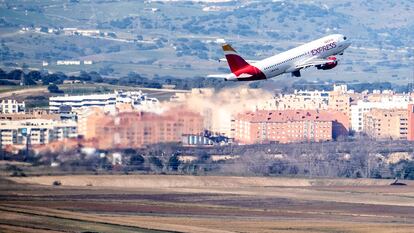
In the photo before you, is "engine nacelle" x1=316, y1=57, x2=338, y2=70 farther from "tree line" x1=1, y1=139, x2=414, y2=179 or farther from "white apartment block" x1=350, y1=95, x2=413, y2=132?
"white apartment block" x1=350, y1=95, x2=413, y2=132

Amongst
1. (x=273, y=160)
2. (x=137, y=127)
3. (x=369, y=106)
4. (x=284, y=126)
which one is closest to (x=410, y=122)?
(x=369, y=106)

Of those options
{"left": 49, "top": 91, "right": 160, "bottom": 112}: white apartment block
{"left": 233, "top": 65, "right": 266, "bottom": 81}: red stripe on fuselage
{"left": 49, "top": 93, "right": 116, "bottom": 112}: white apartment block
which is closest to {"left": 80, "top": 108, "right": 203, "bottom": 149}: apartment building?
{"left": 233, "top": 65, "right": 266, "bottom": 81}: red stripe on fuselage

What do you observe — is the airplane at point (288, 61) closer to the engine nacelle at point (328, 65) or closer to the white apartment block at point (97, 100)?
the engine nacelle at point (328, 65)

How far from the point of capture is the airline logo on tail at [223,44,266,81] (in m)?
97.9

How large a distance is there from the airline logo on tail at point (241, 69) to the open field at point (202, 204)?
5.96m

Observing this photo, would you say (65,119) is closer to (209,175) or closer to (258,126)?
(209,175)

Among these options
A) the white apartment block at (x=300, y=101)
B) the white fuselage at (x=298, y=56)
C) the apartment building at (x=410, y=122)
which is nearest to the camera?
the white fuselage at (x=298, y=56)

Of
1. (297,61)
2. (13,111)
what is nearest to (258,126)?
(13,111)

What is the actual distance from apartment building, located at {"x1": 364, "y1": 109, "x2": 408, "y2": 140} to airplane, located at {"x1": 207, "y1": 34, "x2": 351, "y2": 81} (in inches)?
1127

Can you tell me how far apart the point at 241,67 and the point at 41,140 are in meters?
9.86

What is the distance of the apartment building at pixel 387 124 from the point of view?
433 ft

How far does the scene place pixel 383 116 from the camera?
454 feet

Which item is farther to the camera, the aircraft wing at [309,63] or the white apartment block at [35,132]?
the aircraft wing at [309,63]

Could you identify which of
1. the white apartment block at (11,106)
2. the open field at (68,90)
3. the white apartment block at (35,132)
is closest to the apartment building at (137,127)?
the white apartment block at (35,132)
